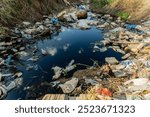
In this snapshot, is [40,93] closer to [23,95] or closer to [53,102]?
[23,95]

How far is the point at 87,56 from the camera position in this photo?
7.48m

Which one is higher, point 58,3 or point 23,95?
point 23,95

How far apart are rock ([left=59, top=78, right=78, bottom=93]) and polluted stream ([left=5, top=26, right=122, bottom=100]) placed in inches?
8.8

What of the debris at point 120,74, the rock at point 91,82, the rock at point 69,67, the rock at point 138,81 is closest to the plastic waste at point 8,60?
the rock at point 69,67

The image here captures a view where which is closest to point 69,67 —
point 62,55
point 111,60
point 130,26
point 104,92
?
point 62,55

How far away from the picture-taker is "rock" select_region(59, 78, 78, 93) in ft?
18.4

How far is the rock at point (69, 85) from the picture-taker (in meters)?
5.62

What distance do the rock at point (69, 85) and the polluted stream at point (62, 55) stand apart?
0.73 ft

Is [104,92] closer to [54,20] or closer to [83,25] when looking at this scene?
[83,25]

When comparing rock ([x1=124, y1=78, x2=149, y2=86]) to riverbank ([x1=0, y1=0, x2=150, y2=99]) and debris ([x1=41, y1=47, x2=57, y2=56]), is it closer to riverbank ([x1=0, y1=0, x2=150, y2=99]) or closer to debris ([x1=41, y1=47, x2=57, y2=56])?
riverbank ([x1=0, y1=0, x2=150, y2=99])

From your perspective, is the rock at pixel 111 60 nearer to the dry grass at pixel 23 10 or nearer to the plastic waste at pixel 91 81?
the plastic waste at pixel 91 81

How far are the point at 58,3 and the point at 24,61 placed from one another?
24.4 ft

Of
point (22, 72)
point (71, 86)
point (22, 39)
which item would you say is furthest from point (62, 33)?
point (71, 86)

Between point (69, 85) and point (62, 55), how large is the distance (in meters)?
1.92
